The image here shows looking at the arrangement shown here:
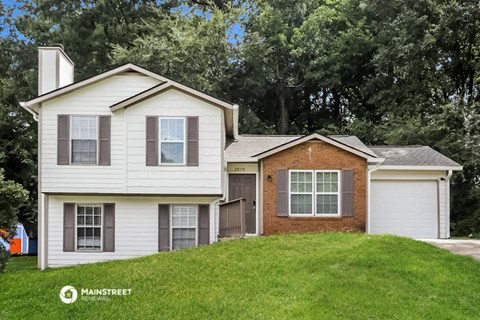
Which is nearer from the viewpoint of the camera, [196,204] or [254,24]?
[196,204]

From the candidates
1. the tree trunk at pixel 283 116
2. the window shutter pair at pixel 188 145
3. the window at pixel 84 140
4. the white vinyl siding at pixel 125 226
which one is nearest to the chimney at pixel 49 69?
the window at pixel 84 140

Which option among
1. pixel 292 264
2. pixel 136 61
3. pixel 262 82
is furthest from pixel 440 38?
pixel 292 264

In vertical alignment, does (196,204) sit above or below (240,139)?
below

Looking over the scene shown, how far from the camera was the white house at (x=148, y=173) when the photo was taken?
573 inches

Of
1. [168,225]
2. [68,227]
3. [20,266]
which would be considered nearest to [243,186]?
[168,225]

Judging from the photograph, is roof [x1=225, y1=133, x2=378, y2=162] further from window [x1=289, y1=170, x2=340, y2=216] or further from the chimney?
the chimney

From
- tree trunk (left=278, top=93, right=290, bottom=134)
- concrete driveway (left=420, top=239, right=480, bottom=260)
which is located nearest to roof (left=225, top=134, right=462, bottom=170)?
concrete driveway (left=420, top=239, right=480, bottom=260)

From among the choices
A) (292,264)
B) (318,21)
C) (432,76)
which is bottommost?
(292,264)

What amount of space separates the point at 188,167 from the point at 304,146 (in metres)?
3.62

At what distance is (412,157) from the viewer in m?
17.3

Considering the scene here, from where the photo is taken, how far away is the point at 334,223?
1512 cm

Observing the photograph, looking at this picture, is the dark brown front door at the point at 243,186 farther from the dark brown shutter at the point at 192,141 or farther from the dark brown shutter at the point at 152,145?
the dark brown shutter at the point at 152,145

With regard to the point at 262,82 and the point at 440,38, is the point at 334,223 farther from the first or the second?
the point at 262,82

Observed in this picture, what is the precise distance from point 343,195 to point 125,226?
6.64m
